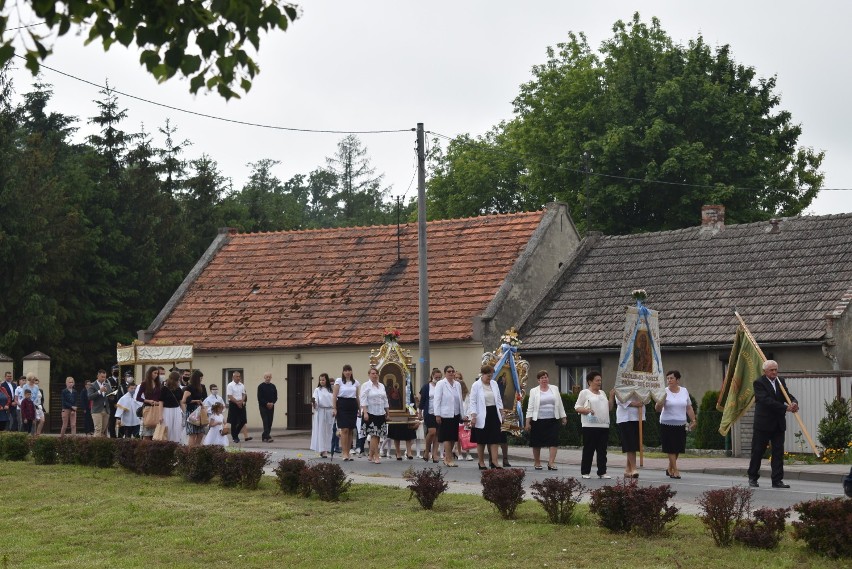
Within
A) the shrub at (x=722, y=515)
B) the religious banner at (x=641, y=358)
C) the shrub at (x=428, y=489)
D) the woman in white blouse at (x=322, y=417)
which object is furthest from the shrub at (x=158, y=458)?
the shrub at (x=722, y=515)

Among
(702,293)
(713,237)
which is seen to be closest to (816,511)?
(702,293)

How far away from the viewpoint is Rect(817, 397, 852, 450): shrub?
26.7m

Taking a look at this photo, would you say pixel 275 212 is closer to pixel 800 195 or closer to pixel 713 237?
pixel 800 195

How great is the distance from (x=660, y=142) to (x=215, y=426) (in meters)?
29.1

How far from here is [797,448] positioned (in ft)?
90.7

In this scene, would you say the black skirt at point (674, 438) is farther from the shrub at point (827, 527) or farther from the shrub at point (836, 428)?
the shrub at point (827, 527)

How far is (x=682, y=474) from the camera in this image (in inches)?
942

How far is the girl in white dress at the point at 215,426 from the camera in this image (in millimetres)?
24594

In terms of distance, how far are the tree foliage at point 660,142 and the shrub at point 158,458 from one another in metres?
28.9

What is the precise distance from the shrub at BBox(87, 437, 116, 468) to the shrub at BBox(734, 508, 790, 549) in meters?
12.8

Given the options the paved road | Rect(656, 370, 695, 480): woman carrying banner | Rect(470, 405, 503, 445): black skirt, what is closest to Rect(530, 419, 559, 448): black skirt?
the paved road

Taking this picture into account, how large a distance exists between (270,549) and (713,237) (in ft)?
85.6

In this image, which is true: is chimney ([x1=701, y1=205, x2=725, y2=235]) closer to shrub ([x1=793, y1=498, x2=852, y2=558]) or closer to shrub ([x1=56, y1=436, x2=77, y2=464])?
shrub ([x1=56, y1=436, x2=77, y2=464])

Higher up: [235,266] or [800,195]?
[800,195]
